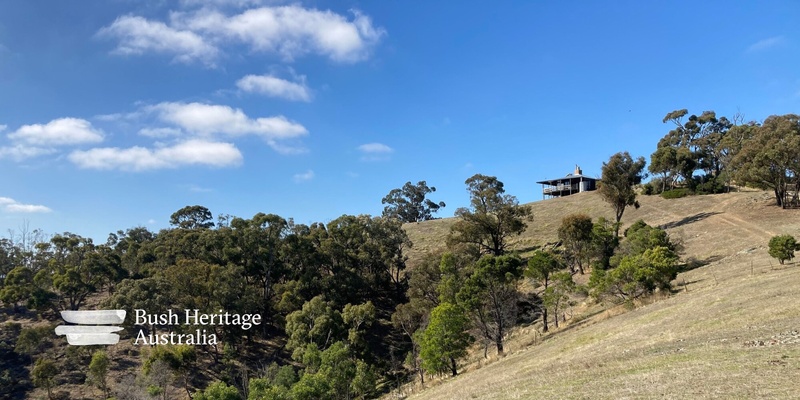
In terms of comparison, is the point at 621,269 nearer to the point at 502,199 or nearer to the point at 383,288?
the point at 502,199

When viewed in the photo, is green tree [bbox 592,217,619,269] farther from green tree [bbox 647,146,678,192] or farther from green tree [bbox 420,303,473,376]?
green tree [bbox 647,146,678,192]

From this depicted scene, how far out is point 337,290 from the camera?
201 feet

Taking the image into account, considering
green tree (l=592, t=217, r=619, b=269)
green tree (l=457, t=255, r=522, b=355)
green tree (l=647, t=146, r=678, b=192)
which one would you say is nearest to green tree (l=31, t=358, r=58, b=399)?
green tree (l=457, t=255, r=522, b=355)

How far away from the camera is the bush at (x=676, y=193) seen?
268ft

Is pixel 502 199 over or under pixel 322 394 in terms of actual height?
over

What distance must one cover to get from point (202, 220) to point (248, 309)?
146ft

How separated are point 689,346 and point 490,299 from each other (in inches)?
934

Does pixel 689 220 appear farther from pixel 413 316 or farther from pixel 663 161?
pixel 413 316

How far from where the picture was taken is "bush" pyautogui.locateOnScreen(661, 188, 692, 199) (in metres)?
81.8

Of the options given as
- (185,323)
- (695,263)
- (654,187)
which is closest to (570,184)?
(654,187)

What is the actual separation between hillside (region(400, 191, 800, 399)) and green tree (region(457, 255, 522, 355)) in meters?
2.31

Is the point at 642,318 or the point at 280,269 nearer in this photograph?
the point at 642,318

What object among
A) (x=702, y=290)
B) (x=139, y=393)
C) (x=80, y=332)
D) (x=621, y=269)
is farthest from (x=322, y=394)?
(x=80, y=332)

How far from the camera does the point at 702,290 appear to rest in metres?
30.0
